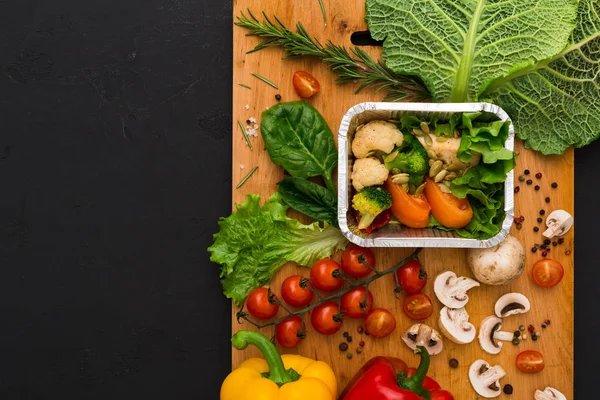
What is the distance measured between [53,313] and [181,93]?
1231mm

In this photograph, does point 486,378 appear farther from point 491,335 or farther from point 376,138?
point 376,138

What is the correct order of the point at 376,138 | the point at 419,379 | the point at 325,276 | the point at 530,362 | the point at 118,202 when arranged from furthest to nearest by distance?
the point at 118,202 → the point at 530,362 → the point at 325,276 → the point at 376,138 → the point at 419,379

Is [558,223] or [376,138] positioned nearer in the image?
[376,138]

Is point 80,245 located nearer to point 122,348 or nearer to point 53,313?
point 53,313

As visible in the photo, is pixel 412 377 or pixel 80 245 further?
pixel 80 245

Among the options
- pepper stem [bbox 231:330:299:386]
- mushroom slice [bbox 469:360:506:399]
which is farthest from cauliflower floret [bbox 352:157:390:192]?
mushroom slice [bbox 469:360:506:399]

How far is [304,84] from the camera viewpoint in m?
2.57

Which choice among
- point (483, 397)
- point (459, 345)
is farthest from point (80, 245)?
point (483, 397)

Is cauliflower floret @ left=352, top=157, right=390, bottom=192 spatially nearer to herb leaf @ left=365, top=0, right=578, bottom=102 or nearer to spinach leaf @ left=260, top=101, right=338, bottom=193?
spinach leaf @ left=260, top=101, right=338, bottom=193

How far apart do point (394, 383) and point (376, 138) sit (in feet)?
3.32

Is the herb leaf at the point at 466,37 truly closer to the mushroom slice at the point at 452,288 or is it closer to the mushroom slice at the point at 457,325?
the mushroom slice at the point at 452,288

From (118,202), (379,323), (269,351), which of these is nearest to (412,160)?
(379,323)

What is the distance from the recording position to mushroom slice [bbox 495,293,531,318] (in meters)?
2.62

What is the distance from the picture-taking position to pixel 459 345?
2.66m
